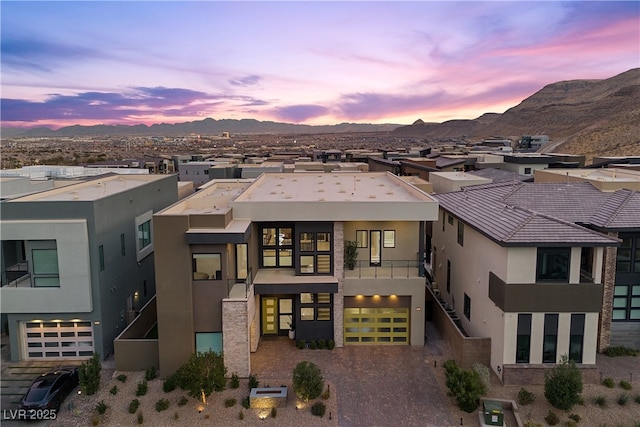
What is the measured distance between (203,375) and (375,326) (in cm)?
837

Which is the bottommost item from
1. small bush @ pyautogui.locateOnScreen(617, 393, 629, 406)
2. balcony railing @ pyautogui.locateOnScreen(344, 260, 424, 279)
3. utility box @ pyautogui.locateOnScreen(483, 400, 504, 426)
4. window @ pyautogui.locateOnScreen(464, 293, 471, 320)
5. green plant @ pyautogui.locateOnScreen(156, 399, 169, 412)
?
green plant @ pyautogui.locateOnScreen(156, 399, 169, 412)

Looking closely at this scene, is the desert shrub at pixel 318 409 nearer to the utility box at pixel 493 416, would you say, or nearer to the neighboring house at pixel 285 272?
the neighboring house at pixel 285 272

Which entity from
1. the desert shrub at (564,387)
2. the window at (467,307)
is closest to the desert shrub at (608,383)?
the desert shrub at (564,387)

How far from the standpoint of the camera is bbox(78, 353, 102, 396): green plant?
15945 millimetres

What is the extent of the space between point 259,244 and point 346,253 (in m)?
4.05

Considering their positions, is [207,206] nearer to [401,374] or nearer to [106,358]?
[106,358]

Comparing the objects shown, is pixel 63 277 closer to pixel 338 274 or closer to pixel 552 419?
pixel 338 274

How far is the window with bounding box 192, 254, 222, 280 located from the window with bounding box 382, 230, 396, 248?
799 centimetres

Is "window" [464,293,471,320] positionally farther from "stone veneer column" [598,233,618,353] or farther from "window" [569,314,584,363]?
"stone veneer column" [598,233,618,353]

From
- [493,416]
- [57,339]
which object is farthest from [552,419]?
[57,339]

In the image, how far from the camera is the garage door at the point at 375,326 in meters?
20.6

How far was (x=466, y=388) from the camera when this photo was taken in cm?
1499

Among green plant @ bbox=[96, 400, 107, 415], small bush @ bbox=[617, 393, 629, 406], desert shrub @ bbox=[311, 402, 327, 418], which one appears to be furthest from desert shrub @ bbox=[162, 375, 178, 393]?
small bush @ bbox=[617, 393, 629, 406]

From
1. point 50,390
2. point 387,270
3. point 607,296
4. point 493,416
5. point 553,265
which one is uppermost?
point 553,265
